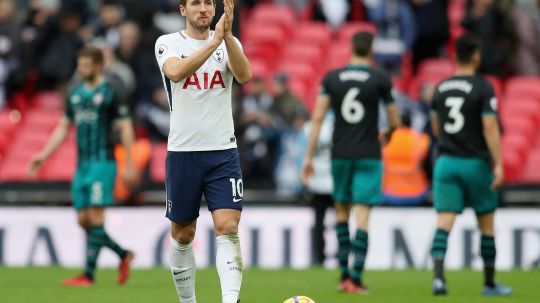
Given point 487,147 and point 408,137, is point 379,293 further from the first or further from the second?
point 408,137

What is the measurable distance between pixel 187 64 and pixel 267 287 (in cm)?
516

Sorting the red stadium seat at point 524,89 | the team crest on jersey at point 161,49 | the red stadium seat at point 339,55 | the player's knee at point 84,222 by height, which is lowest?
the player's knee at point 84,222

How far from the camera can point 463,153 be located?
13.2 meters

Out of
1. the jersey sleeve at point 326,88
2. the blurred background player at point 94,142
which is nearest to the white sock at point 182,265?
the jersey sleeve at point 326,88

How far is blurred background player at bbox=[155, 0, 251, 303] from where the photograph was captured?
1009 centimetres

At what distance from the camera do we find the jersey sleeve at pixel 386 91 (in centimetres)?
1373

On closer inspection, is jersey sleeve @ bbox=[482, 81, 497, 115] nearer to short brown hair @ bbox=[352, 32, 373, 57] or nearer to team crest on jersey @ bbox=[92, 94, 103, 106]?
short brown hair @ bbox=[352, 32, 373, 57]

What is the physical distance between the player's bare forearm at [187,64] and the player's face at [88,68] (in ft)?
14.1

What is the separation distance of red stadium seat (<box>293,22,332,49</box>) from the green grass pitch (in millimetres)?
6911

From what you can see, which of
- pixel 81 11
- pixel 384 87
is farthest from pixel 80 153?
pixel 81 11

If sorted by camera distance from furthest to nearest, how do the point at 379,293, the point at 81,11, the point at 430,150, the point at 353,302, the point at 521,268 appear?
the point at 81,11 → the point at 430,150 → the point at 521,268 → the point at 379,293 → the point at 353,302

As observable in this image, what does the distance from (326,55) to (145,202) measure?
18.1 ft

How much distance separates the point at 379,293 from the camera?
45.0 feet

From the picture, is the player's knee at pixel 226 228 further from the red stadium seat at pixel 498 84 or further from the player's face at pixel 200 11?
the red stadium seat at pixel 498 84
